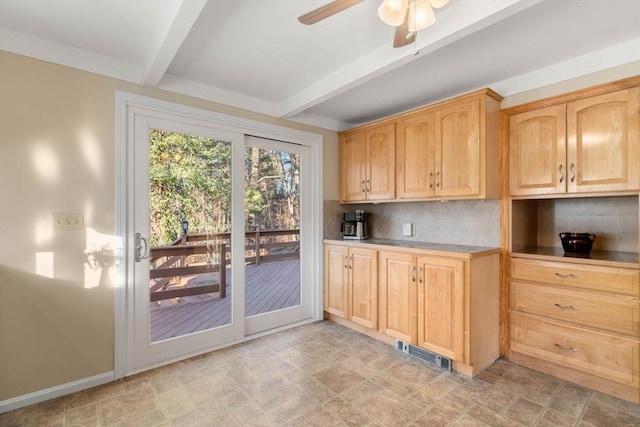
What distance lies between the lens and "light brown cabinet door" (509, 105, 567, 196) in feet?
7.79

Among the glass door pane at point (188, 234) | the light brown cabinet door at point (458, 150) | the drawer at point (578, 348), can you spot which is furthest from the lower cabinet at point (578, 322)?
the glass door pane at point (188, 234)

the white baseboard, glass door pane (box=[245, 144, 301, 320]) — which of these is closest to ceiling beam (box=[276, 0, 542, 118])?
glass door pane (box=[245, 144, 301, 320])

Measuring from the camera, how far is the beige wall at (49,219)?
2.01 meters

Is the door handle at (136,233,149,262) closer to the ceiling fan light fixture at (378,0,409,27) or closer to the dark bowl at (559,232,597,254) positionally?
the ceiling fan light fixture at (378,0,409,27)

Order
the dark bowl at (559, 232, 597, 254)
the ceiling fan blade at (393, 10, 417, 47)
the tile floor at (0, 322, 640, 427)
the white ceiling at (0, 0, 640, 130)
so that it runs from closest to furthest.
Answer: the ceiling fan blade at (393, 10, 417, 47) < the white ceiling at (0, 0, 640, 130) < the tile floor at (0, 322, 640, 427) < the dark bowl at (559, 232, 597, 254)

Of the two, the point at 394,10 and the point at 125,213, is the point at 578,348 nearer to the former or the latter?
the point at 394,10

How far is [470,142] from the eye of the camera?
256cm

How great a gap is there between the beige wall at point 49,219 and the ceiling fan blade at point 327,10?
5.92ft

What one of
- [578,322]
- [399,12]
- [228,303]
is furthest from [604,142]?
[228,303]

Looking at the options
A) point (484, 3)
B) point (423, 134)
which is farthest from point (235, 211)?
point (484, 3)

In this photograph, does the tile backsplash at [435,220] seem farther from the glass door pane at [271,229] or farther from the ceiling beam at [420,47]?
the ceiling beam at [420,47]

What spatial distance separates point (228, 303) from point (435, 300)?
1951 mm

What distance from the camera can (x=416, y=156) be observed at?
9.77 ft

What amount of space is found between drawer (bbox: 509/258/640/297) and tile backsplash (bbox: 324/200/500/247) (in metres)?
0.28
